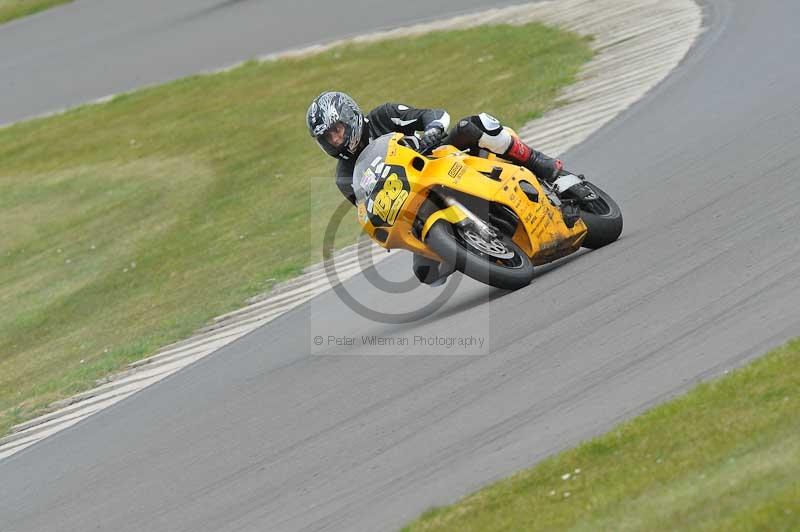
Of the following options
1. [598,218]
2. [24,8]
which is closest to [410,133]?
[598,218]

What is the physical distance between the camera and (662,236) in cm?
998

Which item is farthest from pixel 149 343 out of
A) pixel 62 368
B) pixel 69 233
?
pixel 69 233

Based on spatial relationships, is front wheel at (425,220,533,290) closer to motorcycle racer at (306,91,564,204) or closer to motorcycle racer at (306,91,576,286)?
motorcycle racer at (306,91,576,286)

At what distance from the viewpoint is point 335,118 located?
31.3 feet

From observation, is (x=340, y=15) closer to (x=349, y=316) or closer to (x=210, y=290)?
(x=210, y=290)

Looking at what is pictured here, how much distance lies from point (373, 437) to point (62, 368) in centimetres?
609

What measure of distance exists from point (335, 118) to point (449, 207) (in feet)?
3.49

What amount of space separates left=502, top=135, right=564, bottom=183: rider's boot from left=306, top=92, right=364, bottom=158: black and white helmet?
121 cm

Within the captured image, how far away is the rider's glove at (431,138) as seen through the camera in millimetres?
9617

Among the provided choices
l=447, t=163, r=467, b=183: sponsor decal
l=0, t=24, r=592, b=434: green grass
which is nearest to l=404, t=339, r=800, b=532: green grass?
l=447, t=163, r=467, b=183: sponsor decal

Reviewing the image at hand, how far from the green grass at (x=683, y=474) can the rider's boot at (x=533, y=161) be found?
3768 millimetres

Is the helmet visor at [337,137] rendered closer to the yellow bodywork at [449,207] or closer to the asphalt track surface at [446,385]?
the yellow bodywork at [449,207]

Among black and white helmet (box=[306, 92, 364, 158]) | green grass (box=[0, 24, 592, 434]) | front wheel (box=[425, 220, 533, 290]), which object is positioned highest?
black and white helmet (box=[306, 92, 364, 158])

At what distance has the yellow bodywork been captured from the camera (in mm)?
9414
